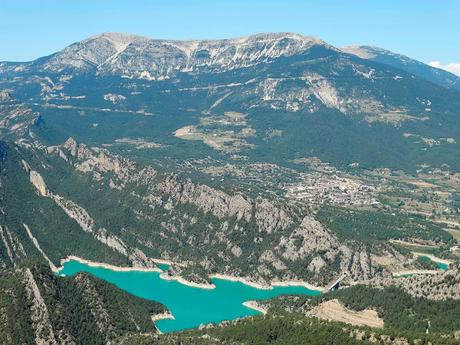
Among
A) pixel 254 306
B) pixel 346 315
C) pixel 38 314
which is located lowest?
pixel 254 306

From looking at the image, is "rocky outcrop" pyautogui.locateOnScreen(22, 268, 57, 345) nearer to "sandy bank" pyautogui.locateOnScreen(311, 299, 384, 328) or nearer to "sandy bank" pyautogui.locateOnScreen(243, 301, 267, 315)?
"sandy bank" pyautogui.locateOnScreen(311, 299, 384, 328)

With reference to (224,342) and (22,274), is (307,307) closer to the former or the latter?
(224,342)

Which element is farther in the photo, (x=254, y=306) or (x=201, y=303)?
(x=201, y=303)

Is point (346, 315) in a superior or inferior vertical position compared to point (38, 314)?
inferior

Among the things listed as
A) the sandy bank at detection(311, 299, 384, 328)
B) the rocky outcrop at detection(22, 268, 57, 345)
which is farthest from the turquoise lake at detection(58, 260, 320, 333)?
the rocky outcrop at detection(22, 268, 57, 345)

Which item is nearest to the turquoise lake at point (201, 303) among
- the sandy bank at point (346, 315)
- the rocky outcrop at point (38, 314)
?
the sandy bank at point (346, 315)

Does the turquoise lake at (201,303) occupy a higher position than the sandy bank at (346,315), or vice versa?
the sandy bank at (346,315)

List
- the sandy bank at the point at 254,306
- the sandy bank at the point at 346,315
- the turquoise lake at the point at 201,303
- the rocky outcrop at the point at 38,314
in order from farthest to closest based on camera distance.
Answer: the sandy bank at the point at 254,306
the turquoise lake at the point at 201,303
the sandy bank at the point at 346,315
the rocky outcrop at the point at 38,314

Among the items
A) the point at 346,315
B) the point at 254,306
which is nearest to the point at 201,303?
the point at 254,306

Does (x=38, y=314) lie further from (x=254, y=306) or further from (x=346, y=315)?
(x=346, y=315)

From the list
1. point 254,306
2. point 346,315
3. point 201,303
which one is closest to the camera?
point 346,315

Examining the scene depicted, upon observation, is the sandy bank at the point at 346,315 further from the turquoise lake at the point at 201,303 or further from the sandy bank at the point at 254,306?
the turquoise lake at the point at 201,303
